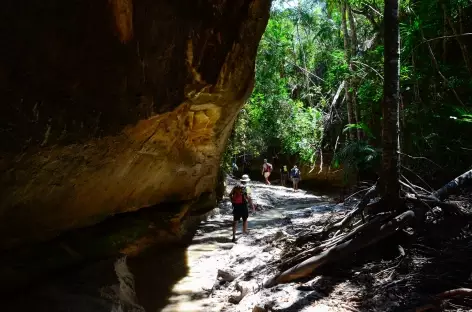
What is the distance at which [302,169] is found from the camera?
25.0 meters

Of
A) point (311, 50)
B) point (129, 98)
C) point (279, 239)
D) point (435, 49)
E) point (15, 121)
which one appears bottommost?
point (279, 239)

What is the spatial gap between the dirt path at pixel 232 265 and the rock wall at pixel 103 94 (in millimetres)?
2056

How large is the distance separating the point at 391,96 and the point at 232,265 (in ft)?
14.3

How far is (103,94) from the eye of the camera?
5.22m

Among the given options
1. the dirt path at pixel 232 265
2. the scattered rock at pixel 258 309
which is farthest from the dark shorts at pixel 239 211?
the scattered rock at pixel 258 309

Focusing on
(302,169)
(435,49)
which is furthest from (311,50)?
(435,49)

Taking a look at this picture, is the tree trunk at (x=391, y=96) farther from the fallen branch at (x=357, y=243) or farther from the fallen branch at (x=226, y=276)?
the fallen branch at (x=226, y=276)

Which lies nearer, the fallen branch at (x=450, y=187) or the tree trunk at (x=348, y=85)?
the fallen branch at (x=450, y=187)

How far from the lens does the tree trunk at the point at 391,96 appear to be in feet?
19.0

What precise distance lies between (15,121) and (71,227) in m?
2.95

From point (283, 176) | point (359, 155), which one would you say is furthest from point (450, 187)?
point (283, 176)

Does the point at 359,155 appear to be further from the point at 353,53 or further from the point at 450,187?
the point at 450,187

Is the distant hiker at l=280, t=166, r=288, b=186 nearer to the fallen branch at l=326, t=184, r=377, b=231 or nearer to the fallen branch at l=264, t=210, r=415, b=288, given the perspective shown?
the fallen branch at l=326, t=184, r=377, b=231

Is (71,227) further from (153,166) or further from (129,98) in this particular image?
(129,98)
